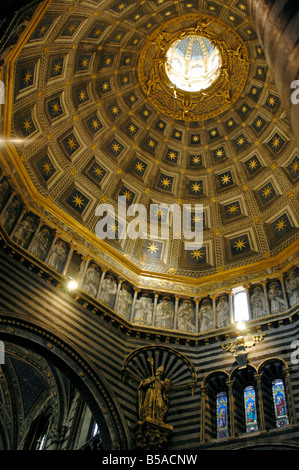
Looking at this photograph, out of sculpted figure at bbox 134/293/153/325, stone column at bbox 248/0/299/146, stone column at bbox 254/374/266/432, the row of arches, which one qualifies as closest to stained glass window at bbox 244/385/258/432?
the row of arches

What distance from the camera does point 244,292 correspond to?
20.6 meters

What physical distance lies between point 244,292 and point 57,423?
35.6 ft

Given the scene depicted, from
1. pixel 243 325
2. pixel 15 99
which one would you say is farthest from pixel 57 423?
pixel 15 99

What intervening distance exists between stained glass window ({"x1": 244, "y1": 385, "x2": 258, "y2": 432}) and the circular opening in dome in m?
17.7

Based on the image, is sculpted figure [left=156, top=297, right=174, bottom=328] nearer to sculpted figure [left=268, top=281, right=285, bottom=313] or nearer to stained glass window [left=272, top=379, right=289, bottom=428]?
sculpted figure [left=268, top=281, right=285, bottom=313]

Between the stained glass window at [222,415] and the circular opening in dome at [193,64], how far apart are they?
17.8 meters

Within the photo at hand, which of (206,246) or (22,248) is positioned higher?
(206,246)

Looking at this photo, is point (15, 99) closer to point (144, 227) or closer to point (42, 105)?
point (42, 105)

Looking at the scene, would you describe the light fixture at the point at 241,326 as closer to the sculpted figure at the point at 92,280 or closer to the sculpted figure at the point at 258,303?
the sculpted figure at the point at 258,303

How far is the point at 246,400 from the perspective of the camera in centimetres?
1686

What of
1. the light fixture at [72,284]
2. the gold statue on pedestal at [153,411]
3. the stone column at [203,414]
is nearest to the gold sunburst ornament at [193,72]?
the light fixture at [72,284]

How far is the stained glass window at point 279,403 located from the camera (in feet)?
50.7

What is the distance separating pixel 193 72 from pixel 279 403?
21244 mm

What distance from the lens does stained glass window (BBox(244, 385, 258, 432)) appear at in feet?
52.4
